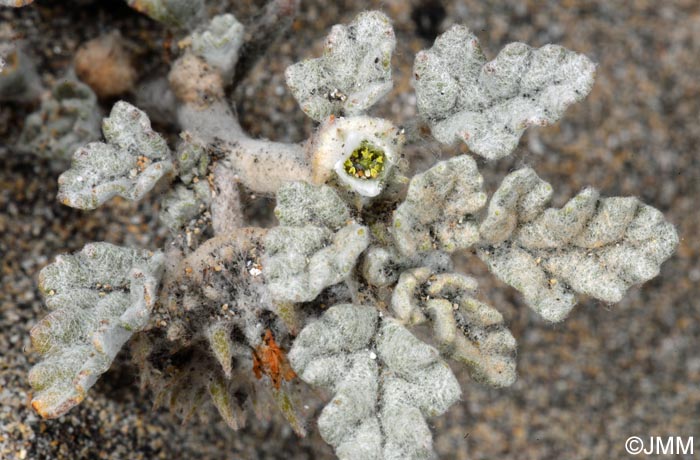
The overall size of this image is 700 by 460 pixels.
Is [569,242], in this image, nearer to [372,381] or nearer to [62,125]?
[372,381]

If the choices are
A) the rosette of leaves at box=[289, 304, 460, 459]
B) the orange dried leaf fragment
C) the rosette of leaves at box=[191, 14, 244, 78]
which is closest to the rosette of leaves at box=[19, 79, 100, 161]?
the rosette of leaves at box=[191, 14, 244, 78]

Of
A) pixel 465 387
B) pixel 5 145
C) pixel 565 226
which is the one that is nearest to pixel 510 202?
pixel 565 226

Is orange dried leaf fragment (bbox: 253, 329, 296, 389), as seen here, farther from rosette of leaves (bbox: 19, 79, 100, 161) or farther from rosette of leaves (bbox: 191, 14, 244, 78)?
rosette of leaves (bbox: 19, 79, 100, 161)

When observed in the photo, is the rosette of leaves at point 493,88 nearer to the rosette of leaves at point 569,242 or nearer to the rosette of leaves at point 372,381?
the rosette of leaves at point 569,242

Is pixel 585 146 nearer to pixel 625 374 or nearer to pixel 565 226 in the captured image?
pixel 625 374

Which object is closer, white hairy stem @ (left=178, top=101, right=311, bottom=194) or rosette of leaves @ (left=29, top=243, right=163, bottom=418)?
rosette of leaves @ (left=29, top=243, right=163, bottom=418)
